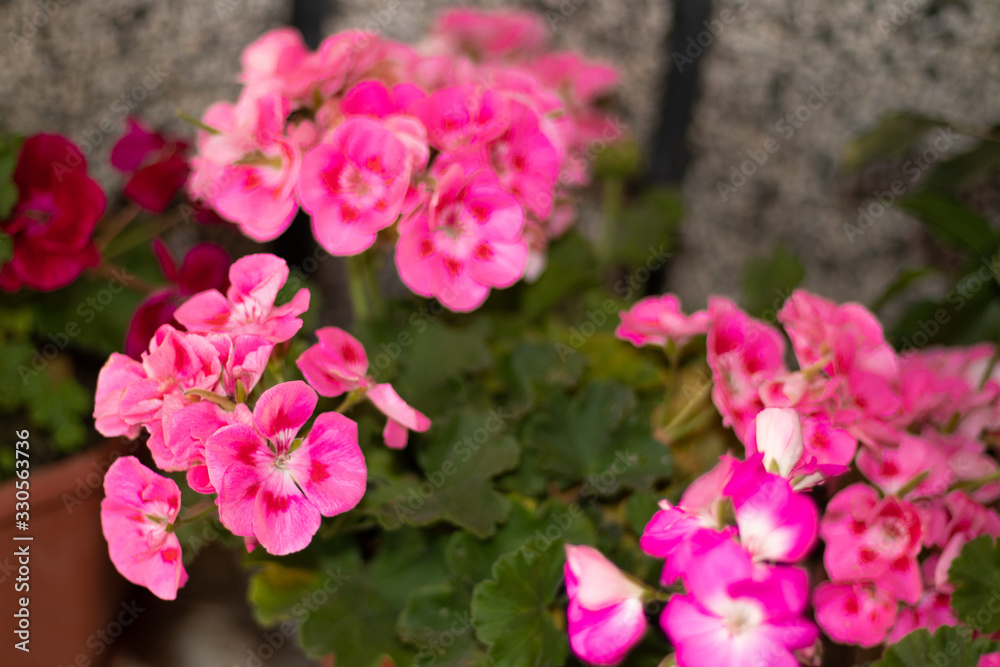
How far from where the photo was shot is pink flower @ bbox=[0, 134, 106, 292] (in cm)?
67

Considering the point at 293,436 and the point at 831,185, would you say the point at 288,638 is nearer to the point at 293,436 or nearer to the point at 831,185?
the point at 293,436

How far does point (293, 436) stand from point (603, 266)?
56 cm

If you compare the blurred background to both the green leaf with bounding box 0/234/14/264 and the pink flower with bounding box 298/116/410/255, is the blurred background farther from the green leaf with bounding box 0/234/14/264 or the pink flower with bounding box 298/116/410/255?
the pink flower with bounding box 298/116/410/255

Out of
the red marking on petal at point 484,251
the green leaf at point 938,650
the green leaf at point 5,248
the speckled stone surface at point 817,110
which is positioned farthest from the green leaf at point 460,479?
the speckled stone surface at point 817,110

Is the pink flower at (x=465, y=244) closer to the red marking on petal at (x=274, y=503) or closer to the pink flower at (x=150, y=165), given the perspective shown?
the red marking on petal at (x=274, y=503)

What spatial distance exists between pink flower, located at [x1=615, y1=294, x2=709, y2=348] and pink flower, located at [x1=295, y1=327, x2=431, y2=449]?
21 cm

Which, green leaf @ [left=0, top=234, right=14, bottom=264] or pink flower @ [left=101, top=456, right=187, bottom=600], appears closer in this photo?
pink flower @ [left=101, top=456, right=187, bottom=600]

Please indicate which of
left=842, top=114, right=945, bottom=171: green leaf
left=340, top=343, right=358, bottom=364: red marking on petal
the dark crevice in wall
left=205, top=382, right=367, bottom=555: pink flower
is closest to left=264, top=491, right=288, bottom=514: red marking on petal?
left=205, top=382, right=367, bottom=555: pink flower

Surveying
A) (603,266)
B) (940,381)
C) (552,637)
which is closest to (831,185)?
(603,266)

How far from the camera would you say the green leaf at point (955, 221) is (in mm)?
750

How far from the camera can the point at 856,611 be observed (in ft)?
1.75

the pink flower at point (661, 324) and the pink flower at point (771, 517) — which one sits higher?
the pink flower at point (771, 517)

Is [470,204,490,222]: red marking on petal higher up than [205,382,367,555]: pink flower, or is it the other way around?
[470,204,490,222]: red marking on petal

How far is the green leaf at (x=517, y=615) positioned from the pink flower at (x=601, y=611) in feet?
0.24
